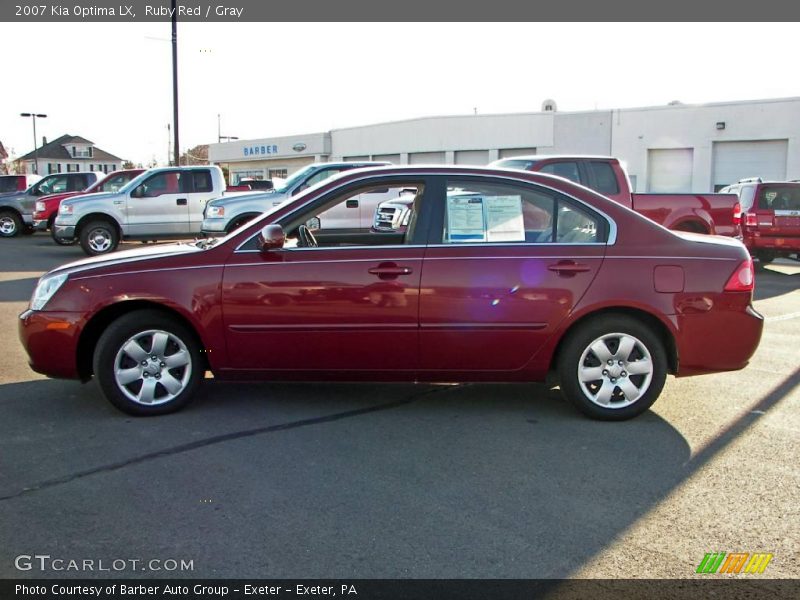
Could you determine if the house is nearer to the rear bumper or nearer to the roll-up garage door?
the roll-up garage door

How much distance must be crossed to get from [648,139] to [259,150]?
3048cm

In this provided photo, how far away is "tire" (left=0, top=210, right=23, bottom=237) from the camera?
22078mm

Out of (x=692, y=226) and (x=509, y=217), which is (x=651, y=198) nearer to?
(x=692, y=226)

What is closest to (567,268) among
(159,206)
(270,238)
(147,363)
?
(270,238)

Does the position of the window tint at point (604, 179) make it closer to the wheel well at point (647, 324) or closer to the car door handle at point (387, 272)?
the wheel well at point (647, 324)

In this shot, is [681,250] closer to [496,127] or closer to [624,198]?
[624,198]

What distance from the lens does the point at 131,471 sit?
423 cm

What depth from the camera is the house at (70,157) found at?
321 ft

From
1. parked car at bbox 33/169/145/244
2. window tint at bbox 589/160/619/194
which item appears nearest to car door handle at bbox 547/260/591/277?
window tint at bbox 589/160/619/194

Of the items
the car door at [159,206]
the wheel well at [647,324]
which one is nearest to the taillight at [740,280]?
the wheel well at [647,324]

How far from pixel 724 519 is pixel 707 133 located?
103 feet

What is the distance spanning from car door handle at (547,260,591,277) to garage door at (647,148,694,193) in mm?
29908

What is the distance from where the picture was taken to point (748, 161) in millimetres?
30938

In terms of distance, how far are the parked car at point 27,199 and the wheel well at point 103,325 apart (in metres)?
18.1
